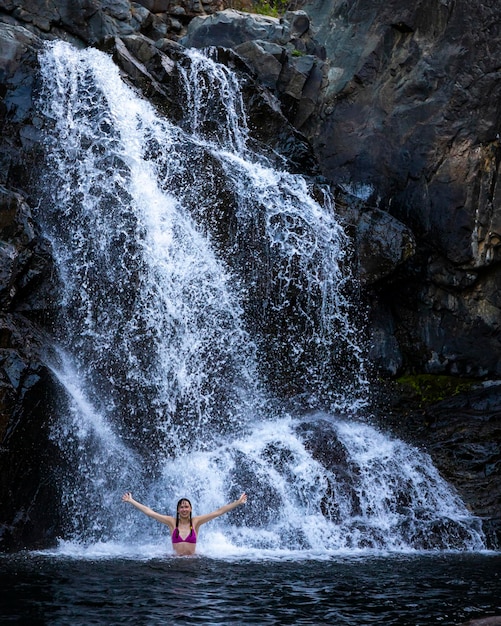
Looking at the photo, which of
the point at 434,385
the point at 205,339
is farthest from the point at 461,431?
the point at 205,339

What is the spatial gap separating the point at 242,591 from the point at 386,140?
1204 centimetres

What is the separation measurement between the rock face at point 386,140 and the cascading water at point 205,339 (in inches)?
23.7

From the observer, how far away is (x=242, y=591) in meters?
7.65

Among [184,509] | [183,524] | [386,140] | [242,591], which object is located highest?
[386,140]

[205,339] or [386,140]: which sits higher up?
[386,140]

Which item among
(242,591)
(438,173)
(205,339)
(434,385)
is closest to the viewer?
(242,591)

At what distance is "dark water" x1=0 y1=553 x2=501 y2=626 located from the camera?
22.1 ft

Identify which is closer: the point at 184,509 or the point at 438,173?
the point at 184,509

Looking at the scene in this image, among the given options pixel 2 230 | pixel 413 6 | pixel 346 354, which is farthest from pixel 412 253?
pixel 2 230

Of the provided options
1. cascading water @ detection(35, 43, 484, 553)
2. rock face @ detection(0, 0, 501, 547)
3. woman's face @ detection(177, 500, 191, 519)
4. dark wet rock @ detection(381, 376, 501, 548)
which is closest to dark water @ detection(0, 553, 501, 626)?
woman's face @ detection(177, 500, 191, 519)

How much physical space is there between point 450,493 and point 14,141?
10.2 m

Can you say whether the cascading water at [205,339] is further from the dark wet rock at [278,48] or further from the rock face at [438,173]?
the rock face at [438,173]

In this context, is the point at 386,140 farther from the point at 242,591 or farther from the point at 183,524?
the point at 242,591

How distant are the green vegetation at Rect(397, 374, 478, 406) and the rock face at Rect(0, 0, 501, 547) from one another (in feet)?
0.73
